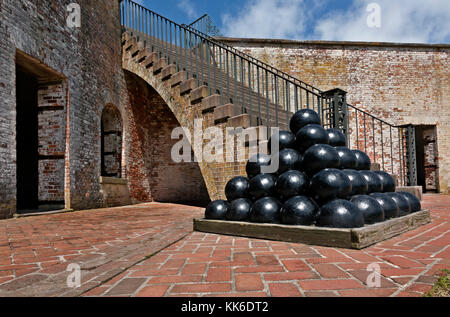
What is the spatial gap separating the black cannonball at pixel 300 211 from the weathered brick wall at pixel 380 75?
33.0 ft

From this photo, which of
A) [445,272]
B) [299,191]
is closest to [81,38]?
[299,191]

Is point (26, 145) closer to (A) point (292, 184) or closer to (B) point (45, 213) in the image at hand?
(B) point (45, 213)

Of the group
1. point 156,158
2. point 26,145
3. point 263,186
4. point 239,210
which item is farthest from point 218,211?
point 156,158

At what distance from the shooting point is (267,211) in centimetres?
338

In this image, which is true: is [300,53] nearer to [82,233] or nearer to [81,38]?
[81,38]

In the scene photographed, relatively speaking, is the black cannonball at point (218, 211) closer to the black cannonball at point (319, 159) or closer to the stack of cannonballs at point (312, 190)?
the stack of cannonballs at point (312, 190)

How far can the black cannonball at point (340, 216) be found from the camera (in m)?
2.88

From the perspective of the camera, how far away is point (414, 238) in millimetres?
3139

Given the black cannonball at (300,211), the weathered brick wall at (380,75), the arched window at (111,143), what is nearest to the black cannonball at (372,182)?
the black cannonball at (300,211)

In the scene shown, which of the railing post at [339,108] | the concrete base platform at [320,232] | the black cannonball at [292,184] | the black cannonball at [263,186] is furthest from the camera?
the railing post at [339,108]

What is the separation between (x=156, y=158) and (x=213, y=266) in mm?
9219

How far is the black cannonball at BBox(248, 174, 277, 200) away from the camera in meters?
3.60

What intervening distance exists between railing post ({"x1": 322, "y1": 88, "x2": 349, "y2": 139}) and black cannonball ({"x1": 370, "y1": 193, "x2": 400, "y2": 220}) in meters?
2.92

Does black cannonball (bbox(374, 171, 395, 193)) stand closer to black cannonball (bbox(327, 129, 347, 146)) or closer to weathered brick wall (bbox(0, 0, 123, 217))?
black cannonball (bbox(327, 129, 347, 146))
